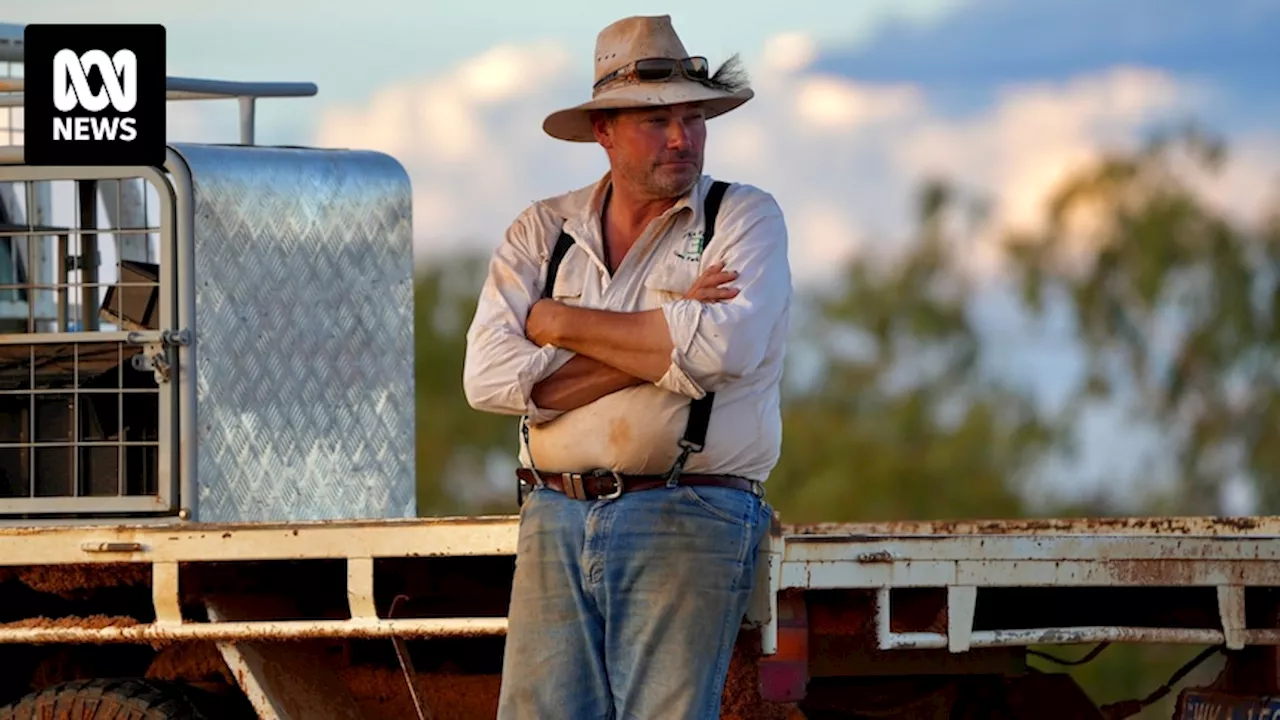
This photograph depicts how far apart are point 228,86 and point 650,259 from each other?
3404 mm

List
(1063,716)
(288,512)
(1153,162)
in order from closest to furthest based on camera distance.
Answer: (1063,716) < (288,512) < (1153,162)

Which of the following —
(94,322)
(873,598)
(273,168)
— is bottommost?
(873,598)

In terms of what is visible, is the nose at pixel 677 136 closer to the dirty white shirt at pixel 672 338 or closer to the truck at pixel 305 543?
the dirty white shirt at pixel 672 338

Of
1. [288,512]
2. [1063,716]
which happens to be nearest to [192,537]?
[288,512]

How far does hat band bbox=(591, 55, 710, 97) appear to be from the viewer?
4.93 metres

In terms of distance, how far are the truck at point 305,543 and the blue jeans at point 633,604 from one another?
0.30m

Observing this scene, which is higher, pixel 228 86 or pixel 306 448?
pixel 228 86

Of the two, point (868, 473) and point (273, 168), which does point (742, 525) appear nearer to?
point (273, 168)

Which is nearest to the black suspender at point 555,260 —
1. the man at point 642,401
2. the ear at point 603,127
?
Answer: the man at point 642,401

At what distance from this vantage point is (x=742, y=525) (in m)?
4.77

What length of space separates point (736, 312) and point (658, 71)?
0.58 metres

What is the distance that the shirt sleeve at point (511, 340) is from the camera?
191 inches

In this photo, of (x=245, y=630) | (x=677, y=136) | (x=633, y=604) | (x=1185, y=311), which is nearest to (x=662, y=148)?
(x=677, y=136)

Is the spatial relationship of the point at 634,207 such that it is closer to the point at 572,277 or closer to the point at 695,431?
the point at 572,277
